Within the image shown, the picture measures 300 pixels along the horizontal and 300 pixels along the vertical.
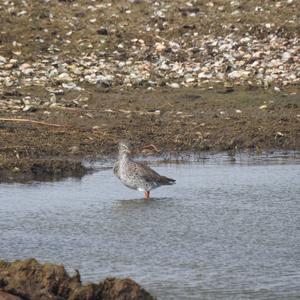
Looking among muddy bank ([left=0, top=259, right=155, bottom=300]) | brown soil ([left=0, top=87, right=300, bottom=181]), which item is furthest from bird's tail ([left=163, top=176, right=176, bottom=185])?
muddy bank ([left=0, top=259, right=155, bottom=300])

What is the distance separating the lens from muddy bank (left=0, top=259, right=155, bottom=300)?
6.38m

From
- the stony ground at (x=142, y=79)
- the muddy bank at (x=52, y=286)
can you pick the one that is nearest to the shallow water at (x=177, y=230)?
the muddy bank at (x=52, y=286)

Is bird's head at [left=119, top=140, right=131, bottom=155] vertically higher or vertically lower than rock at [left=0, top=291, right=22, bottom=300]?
higher

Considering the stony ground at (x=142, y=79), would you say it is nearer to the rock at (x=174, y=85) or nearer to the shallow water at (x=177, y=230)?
the rock at (x=174, y=85)

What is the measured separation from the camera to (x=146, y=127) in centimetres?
1518

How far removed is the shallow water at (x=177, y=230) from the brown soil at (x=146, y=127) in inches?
41.3

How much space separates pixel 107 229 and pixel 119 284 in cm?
328

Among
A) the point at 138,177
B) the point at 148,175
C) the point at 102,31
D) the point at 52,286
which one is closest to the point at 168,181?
the point at 148,175

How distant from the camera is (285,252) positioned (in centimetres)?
887

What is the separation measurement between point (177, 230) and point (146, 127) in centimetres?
557

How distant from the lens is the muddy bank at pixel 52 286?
6.38m

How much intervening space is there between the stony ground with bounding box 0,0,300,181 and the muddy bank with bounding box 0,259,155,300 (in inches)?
228

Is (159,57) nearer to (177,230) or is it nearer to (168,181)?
(168,181)

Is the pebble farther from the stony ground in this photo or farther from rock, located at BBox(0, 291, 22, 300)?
rock, located at BBox(0, 291, 22, 300)
